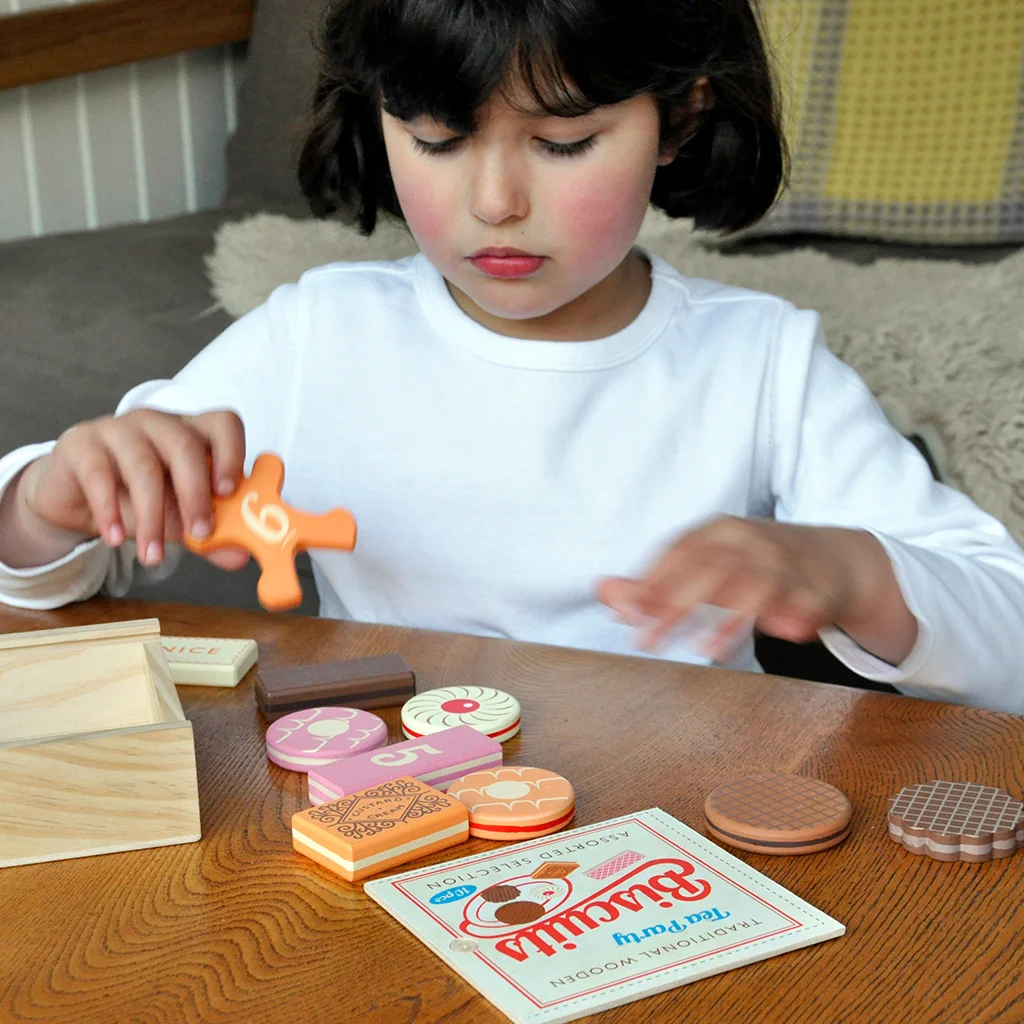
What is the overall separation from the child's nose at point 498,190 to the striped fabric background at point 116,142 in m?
1.04

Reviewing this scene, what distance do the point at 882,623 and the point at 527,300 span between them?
36 cm

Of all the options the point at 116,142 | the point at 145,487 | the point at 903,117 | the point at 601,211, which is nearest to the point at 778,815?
the point at 145,487

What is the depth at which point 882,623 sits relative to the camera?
0.78 meters

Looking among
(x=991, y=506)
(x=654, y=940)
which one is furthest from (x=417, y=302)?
(x=654, y=940)

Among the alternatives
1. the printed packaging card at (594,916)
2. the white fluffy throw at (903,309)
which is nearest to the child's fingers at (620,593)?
the printed packaging card at (594,916)

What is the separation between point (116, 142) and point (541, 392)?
1.04m

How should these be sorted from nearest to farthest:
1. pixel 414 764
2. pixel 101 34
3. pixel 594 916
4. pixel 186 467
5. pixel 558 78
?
pixel 594 916, pixel 414 764, pixel 186 467, pixel 558 78, pixel 101 34

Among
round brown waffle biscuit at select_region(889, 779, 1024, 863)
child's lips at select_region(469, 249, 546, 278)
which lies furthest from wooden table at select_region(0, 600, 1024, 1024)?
child's lips at select_region(469, 249, 546, 278)

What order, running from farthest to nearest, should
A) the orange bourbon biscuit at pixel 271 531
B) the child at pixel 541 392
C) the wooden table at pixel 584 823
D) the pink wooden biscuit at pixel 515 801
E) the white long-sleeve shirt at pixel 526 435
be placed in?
1. the white long-sleeve shirt at pixel 526 435
2. the child at pixel 541 392
3. the orange bourbon biscuit at pixel 271 531
4. the pink wooden biscuit at pixel 515 801
5. the wooden table at pixel 584 823

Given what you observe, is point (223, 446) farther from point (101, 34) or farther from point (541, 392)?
point (101, 34)

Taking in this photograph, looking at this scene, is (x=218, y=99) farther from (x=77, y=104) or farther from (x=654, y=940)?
(x=654, y=940)

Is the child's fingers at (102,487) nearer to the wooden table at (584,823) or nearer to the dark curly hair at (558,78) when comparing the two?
the wooden table at (584,823)

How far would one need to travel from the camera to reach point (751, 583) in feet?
2.07

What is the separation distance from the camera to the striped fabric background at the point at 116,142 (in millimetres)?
1693
